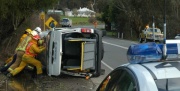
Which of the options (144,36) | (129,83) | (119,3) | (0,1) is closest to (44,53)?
(0,1)

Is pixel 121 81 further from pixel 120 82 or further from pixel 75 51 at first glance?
pixel 75 51

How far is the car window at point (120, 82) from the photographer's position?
332 centimetres

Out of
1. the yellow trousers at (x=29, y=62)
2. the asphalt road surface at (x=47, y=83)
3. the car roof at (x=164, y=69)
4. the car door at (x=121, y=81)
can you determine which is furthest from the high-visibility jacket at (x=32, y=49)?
the car roof at (x=164, y=69)

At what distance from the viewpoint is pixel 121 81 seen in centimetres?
362

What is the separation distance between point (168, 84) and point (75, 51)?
9386 mm

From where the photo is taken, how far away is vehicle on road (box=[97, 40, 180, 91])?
295 centimetres

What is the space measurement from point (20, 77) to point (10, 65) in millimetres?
572

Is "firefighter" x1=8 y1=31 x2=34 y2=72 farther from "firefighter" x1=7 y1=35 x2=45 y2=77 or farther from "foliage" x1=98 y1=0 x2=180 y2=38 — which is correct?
"foliage" x1=98 y1=0 x2=180 y2=38

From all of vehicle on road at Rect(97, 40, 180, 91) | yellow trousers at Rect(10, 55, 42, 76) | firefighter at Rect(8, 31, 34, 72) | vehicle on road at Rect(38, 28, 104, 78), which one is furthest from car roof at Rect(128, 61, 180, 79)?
firefighter at Rect(8, 31, 34, 72)

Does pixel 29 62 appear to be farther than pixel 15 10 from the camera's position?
No

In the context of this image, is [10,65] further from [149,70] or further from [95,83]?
[149,70]

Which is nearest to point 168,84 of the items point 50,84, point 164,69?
point 164,69

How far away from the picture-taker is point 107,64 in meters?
16.2

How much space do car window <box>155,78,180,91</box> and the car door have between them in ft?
0.64
